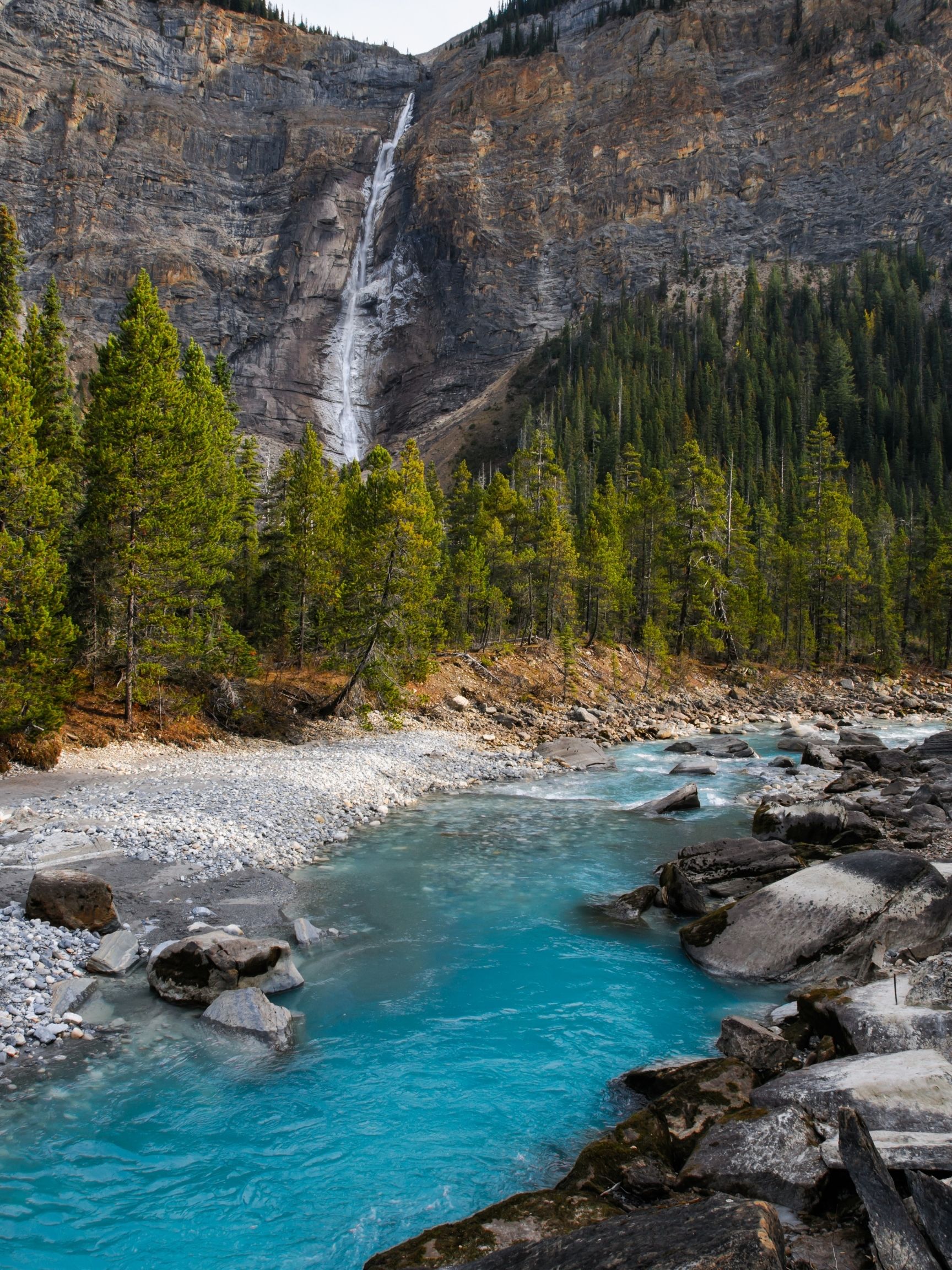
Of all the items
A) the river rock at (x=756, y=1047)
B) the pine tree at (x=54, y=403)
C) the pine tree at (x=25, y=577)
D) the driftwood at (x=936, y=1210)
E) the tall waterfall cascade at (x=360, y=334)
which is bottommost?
the river rock at (x=756, y=1047)

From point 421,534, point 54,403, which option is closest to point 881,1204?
point 421,534

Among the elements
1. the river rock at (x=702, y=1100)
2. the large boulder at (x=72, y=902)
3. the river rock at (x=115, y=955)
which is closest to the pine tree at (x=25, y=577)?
the large boulder at (x=72, y=902)

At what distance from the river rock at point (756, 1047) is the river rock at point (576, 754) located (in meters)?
17.3

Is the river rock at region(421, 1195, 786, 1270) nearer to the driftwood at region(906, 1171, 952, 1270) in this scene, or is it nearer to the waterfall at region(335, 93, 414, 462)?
the driftwood at region(906, 1171, 952, 1270)

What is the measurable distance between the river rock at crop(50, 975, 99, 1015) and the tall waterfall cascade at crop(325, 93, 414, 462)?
117 m

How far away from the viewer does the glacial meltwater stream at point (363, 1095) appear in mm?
5801

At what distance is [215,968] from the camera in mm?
8938

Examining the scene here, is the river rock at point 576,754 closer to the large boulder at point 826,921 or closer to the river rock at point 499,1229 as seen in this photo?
the large boulder at point 826,921

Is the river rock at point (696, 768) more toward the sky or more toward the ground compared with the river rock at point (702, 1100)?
more toward the ground

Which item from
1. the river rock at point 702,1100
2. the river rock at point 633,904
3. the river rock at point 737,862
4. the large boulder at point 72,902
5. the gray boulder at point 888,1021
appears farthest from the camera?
the river rock at point 737,862

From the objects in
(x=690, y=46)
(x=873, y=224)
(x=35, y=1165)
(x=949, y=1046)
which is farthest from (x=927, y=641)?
(x=690, y=46)

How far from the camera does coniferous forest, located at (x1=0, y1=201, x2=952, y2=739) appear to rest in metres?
20.9

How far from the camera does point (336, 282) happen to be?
464ft

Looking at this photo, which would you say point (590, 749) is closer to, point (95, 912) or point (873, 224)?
point (95, 912)
